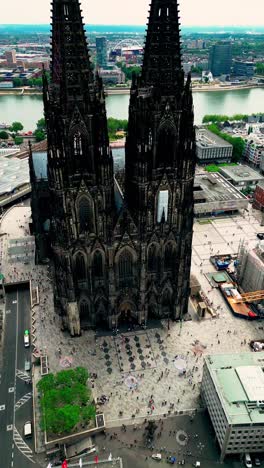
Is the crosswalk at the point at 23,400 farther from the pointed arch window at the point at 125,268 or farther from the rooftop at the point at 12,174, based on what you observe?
the rooftop at the point at 12,174

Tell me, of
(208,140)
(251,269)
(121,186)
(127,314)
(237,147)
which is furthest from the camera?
(208,140)

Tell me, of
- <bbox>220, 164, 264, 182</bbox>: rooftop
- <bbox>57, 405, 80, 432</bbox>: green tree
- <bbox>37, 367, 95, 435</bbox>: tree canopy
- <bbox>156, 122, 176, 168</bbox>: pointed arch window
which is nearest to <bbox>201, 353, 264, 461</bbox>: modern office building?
<bbox>37, 367, 95, 435</bbox>: tree canopy

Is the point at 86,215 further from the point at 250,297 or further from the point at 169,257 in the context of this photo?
the point at 250,297

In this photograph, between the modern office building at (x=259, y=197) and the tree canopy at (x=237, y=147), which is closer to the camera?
the modern office building at (x=259, y=197)

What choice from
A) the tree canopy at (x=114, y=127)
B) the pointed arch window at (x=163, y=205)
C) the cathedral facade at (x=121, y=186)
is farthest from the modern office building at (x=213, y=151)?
the pointed arch window at (x=163, y=205)


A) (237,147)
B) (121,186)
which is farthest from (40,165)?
(237,147)

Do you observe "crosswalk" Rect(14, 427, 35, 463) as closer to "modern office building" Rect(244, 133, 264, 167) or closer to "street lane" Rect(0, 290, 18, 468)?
"street lane" Rect(0, 290, 18, 468)
